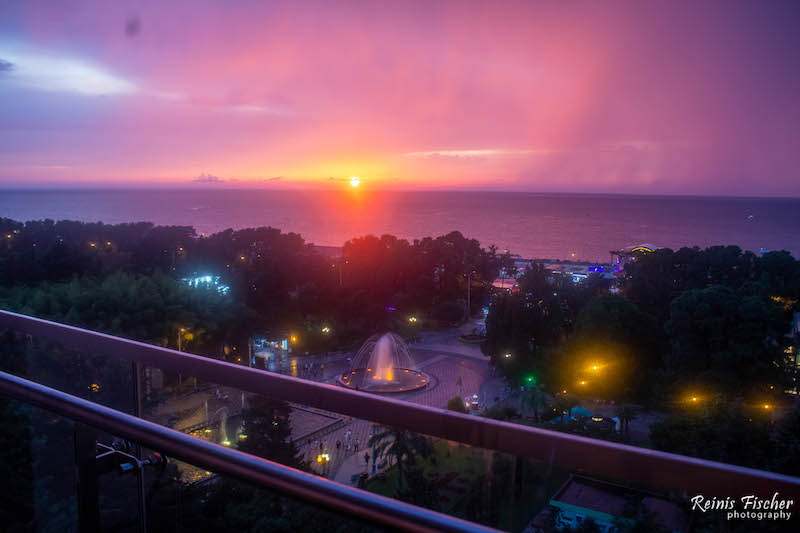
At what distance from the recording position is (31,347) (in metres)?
1.47

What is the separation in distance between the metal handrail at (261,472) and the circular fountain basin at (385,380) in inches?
495

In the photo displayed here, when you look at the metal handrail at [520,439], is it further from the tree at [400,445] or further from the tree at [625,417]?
the tree at [625,417]

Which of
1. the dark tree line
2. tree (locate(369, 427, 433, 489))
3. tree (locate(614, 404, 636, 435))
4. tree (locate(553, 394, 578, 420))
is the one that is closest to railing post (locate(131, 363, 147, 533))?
tree (locate(369, 427, 433, 489))

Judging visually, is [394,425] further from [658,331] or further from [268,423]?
[658,331]

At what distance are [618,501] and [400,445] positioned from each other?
0.36 metres

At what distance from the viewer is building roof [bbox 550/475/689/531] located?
2.23ft

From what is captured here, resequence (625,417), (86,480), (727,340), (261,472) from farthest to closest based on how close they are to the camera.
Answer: (727,340)
(625,417)
(86,480)
(261,472)

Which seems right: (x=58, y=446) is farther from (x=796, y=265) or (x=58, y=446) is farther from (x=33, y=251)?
(x=796, y=265)

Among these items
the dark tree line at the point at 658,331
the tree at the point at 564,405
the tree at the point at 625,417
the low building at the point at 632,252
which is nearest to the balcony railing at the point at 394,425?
the tree at the point at 625,417

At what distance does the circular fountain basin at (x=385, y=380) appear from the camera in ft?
44.1

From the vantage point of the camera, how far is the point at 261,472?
0.65 m

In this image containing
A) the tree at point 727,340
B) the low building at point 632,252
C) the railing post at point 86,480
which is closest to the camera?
the railing post at point 86,480

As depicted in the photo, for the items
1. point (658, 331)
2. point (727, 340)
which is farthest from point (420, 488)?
point (658, 331)

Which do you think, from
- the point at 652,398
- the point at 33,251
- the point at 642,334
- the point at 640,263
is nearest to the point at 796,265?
the point at 640,263
